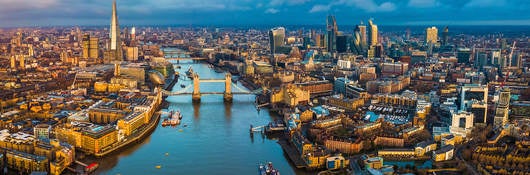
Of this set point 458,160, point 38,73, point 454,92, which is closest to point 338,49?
point 454,92

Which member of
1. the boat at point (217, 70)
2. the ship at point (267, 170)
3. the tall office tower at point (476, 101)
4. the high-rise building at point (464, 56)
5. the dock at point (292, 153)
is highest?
the high-rise building at point (464, 56)

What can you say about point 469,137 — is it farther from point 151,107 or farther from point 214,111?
point 151,107

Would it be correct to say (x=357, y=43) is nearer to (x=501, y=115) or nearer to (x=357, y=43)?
(x=357, y=43)

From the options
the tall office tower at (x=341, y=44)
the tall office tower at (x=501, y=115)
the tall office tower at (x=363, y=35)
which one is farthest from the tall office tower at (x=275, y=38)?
the tall office tower at (x=501, y=115)

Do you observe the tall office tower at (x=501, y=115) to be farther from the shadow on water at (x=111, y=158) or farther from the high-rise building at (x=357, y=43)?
the high-rise building at (x=357, y=43)

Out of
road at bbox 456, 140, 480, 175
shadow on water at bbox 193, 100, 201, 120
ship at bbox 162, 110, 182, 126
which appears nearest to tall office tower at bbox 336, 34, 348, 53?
shadow on water at bbox 193, 100, 201, 120

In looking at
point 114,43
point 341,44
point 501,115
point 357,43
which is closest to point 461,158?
point 501,115

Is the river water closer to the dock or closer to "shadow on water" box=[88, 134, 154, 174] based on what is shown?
"shadow on water" box=[88, 134, 154, 174]
